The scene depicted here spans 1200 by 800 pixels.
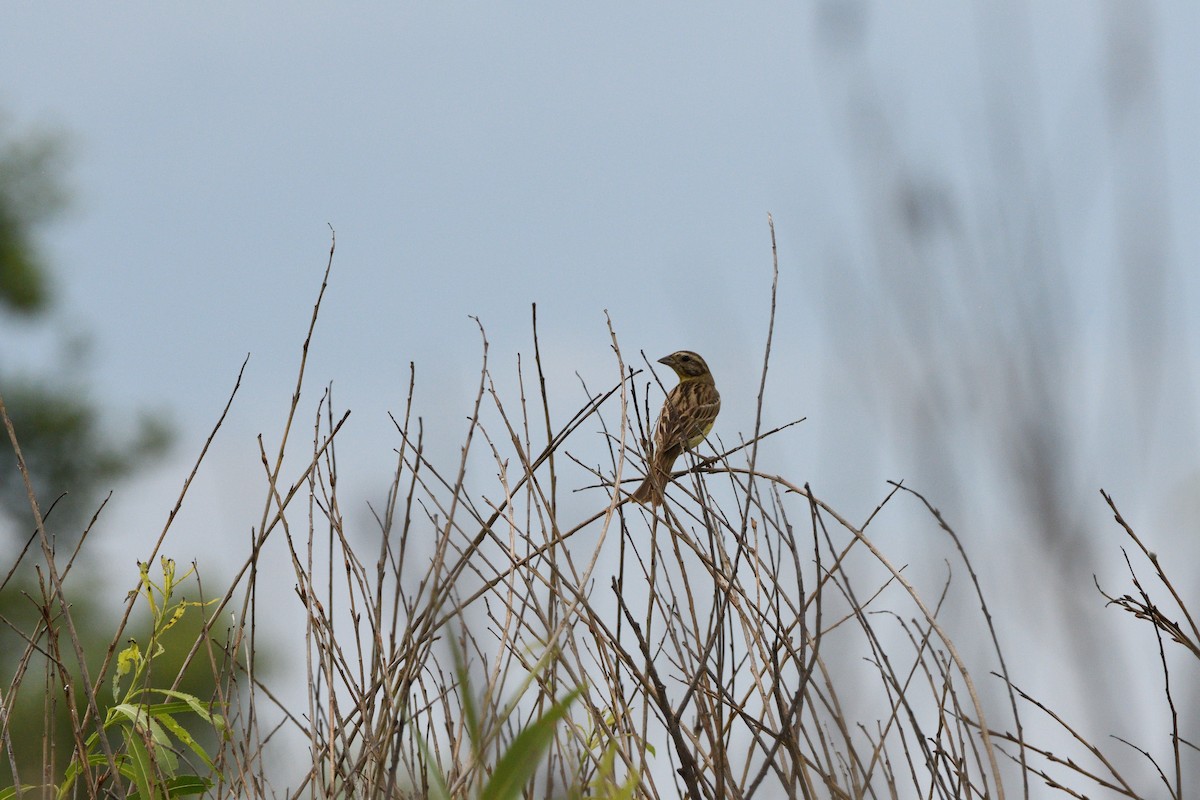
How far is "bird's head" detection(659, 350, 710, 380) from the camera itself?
695 cm

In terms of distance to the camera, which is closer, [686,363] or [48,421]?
[686,363]

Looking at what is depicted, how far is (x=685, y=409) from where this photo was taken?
18.2ft

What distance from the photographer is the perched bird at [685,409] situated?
16.7 ft

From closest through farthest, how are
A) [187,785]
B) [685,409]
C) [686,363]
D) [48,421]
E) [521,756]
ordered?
[521,756]
[187,785]
[685,409]
[686,363]
[48,421]

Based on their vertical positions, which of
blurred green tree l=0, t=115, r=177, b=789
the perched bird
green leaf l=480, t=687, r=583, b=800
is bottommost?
green leaf l=480, t=687, r=583, b=800

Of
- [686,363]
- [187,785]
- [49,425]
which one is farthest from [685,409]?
[49,425]

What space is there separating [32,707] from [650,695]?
19.2 m

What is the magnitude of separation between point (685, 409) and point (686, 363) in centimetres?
142

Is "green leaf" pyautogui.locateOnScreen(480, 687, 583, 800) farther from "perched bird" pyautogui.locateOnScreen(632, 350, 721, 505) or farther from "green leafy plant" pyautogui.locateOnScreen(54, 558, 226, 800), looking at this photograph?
"perched bird" pyautogui.locateOnScreen(632, 350, 721, 505)

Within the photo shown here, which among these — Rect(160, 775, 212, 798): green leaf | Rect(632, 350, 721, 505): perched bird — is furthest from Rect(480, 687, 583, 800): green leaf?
Rect(632, 350, 721, 505): perched bird

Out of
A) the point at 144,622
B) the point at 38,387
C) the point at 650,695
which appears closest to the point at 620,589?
the point at 650,695

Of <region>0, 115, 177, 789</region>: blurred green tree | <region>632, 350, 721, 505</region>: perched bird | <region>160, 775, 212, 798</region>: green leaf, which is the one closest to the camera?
<region>160, 775, 212, 798</region>: green leaf

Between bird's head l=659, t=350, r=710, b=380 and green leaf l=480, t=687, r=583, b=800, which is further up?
bird's head l=659, t=350, r=710, b=380

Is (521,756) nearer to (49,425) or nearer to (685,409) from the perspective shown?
(685,409)
